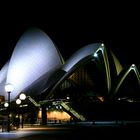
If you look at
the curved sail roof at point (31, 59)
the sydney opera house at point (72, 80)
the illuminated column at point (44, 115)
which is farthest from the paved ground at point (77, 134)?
the curved sail roof at point (31, 59)

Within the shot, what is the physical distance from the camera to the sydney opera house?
41.6 m

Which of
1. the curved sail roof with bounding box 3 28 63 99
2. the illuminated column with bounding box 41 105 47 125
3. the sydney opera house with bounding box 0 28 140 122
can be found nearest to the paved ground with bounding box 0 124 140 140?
the illuminated column with bounding box 41 105 47 125

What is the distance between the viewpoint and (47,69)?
45281 millimetres

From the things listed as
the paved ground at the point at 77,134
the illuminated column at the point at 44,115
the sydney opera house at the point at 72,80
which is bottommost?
the paved ground at the point at 77,134

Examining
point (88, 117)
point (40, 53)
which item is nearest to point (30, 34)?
point (40, 53)

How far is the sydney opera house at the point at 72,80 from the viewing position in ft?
137

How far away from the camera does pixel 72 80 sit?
4538 cm

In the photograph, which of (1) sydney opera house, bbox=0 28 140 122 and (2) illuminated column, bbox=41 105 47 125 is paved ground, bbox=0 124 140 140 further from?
(1) sydney opera house, bbox=0 28 140 122

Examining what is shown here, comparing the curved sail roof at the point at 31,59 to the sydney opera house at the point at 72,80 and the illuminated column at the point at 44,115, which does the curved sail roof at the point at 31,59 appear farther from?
the illuminated column at the point at 44,115

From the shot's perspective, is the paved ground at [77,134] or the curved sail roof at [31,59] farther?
the curved sail roof at [31,59]

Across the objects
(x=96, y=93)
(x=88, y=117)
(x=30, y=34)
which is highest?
(x=30, y=34)

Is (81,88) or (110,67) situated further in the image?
(81,88)

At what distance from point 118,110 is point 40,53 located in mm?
11361

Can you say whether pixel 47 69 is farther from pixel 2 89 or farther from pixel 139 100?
pixel 139 100
